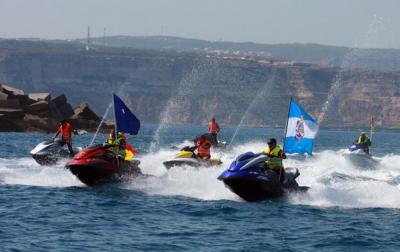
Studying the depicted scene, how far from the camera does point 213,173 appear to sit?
2645 cm

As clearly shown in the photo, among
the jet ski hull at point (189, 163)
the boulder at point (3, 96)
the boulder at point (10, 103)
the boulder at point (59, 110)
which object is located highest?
the jet ski hull at point (189, 163)

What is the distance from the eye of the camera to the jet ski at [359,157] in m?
42.5

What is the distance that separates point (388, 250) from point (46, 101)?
60183mm

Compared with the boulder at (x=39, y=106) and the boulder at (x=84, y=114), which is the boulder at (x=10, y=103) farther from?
the boulder at (x=84, y=114)

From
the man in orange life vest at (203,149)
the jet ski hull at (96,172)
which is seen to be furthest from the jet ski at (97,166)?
the man in orange life vest at (203,149)

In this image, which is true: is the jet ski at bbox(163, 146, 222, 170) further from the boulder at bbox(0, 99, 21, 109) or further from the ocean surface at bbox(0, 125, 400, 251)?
the boulder at bbox(0, 99, 21, 109)

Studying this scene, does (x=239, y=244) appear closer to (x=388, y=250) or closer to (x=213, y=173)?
(x=388, y=250)

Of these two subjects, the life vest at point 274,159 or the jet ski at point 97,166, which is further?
the jet ski at point 97,166

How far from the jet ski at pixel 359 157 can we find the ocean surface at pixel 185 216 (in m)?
13.7

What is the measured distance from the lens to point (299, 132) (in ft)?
80.1

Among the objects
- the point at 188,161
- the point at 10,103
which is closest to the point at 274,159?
the point at 188,161

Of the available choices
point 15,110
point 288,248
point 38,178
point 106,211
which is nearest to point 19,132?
point 15,110

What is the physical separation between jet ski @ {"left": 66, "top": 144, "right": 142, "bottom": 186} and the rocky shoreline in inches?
1816

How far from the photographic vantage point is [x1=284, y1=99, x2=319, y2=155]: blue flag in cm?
2438
